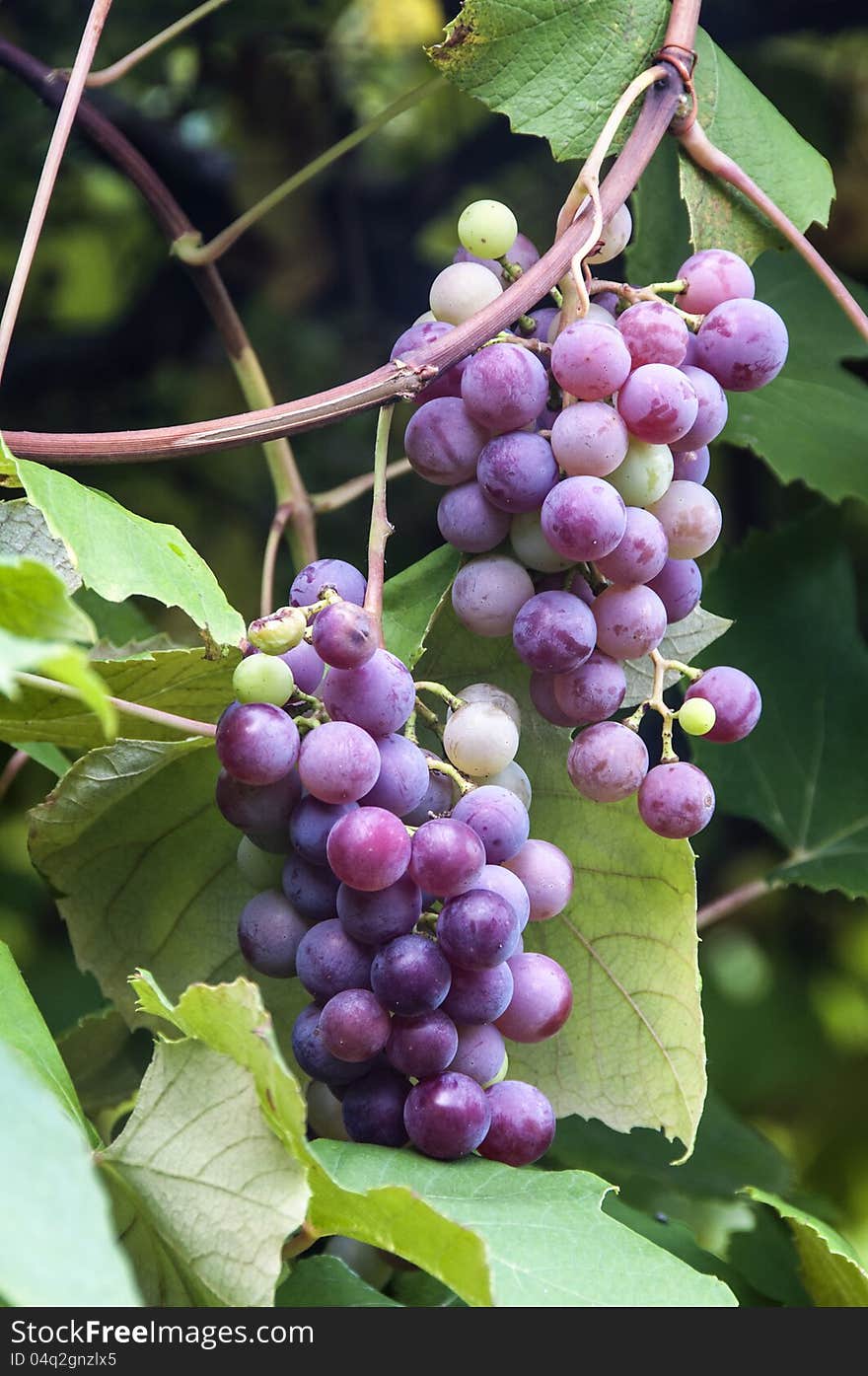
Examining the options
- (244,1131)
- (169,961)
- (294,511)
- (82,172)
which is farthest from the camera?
(82,172)

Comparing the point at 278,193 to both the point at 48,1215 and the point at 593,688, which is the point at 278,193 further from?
the point at 48,1215

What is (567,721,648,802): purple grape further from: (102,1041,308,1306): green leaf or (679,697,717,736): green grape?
(102,1041,308,1306): green leaf

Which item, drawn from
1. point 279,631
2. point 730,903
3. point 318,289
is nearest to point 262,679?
point 279,631

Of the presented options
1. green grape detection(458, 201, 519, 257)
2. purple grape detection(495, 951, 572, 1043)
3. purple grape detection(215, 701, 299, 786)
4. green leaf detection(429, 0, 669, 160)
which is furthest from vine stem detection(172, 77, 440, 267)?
purple grape detection(495, 951, 572, 1043)

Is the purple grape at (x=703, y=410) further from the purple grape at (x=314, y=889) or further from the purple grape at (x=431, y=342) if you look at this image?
the purple grape at (x=314, y=889)

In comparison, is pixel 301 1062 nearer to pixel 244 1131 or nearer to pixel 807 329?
pixel 244 1131
